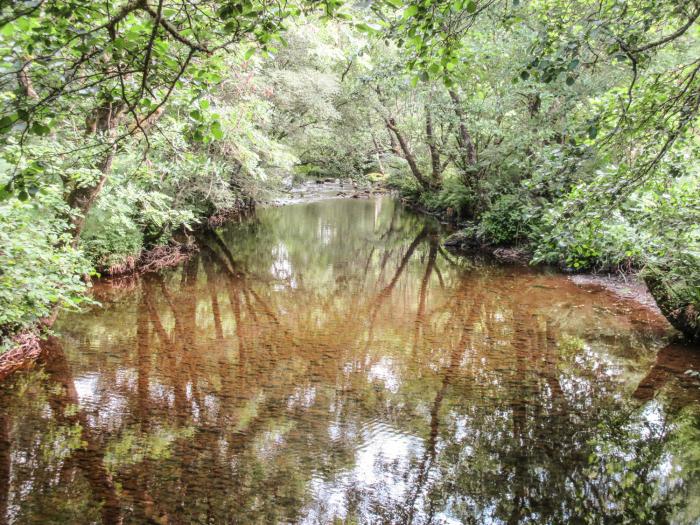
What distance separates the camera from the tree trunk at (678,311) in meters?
8.09

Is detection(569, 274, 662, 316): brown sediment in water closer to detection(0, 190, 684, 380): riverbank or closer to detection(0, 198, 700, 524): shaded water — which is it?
detection(0, 190, 684, 380): riverbank

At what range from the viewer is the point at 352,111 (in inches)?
996

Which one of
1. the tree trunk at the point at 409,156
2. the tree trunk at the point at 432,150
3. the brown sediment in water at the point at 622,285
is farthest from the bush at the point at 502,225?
the tree trunk at the point at 409,156

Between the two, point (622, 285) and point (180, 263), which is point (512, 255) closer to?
point (622, 285)

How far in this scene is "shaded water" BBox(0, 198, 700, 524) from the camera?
4.55 m

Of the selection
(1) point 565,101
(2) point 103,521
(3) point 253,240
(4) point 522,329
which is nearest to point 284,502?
(2) point 103,521

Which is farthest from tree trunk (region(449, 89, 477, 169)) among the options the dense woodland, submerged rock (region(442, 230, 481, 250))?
submerged rock (region(442, 230, 481, 250))

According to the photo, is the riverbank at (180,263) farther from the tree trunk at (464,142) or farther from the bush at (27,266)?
the tree trunk at (464,142)

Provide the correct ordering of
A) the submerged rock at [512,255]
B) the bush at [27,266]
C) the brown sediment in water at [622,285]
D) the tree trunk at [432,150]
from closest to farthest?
the bush at [27,266]
the brown sediment in water at [622,285]
the submerged rock at [512,255]
the tree trunk at [432,150]

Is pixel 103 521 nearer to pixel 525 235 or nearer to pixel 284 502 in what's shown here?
pixel 284 502

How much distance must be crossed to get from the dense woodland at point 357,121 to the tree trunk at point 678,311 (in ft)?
0.10

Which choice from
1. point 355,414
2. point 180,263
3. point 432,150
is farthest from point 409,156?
point 355,414

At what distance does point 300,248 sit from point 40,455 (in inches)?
527

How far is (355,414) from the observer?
244 inches
